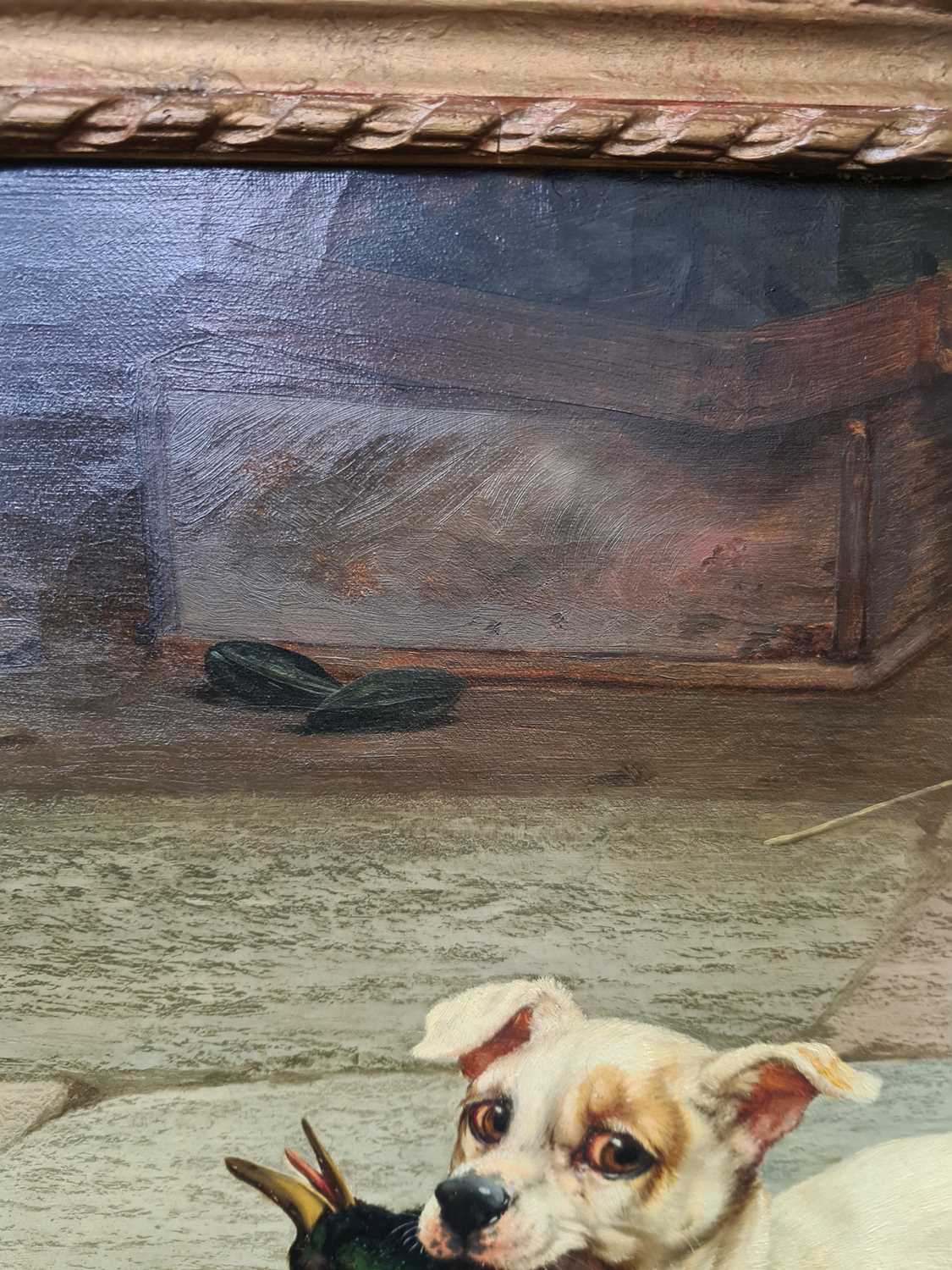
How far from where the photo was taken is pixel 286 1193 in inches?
55.4

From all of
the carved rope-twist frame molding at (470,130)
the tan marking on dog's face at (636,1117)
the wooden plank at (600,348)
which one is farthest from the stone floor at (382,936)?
the carved rope-twist frame molding at (470,130)

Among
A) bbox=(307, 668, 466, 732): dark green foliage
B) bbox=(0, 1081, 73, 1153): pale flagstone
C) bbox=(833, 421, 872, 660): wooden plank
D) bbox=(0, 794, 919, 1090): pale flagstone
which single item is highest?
bbox=(833, 421, 872, 660): wooden plank

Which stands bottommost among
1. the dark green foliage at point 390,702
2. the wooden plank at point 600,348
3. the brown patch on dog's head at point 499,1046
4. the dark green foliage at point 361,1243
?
the dark green foliage at point 361,1243

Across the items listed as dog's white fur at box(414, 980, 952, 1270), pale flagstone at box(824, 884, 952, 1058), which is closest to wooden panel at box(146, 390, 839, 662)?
pale flagstone at box(824, 884, 952, 1058)

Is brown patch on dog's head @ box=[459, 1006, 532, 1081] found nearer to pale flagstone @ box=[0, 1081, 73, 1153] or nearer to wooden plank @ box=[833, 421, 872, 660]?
pale flagstone @ box=[0, 1081, 73, 1153]

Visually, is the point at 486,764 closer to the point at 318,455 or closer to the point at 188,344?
the point at 318,455

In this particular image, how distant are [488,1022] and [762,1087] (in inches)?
16.7

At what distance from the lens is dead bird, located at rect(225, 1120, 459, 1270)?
4.60 feet

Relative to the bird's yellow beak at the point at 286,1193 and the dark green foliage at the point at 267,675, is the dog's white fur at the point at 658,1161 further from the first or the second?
the dark green foliage at the point at 267,675

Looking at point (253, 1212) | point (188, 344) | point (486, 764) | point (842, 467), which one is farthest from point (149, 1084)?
point (842, 467)

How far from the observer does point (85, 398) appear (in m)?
1.35

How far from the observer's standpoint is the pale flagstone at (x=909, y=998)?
147cm

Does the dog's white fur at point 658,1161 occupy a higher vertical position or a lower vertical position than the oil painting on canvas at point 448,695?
lower

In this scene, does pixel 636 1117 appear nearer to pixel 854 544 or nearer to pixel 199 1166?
pixel 199 1166
